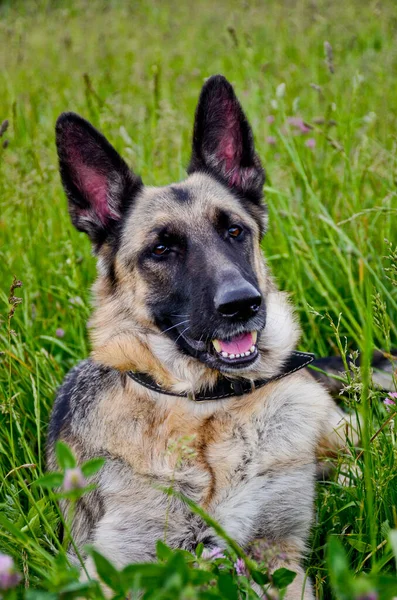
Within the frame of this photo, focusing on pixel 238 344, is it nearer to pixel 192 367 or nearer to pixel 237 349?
pixel 237 349

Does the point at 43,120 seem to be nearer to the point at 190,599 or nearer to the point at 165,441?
the point at 165,441

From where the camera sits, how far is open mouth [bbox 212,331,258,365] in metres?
2.44

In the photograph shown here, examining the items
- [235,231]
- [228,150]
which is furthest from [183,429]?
[228,150]

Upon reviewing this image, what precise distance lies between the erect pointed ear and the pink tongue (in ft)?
2.78

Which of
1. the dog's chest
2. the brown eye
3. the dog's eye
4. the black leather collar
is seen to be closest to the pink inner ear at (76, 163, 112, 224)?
the dog's eye

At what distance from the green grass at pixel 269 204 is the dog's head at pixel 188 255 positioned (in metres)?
0.35

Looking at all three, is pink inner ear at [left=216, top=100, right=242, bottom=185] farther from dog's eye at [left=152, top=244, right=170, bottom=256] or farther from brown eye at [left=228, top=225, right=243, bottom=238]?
dog's eye at [left=152, top=244, right=170, bottom=256]

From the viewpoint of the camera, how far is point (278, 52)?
19.7 ft

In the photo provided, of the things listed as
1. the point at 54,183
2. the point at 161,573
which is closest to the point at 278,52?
the point at 54,183

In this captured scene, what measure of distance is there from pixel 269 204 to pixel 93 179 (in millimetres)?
1413

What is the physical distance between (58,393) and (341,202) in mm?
2204

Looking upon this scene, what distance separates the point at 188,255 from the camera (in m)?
2.63

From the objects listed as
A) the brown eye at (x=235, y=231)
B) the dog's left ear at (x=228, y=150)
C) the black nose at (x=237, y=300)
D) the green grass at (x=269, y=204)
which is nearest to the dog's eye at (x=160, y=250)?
the brown eye at (x=235, y=231)

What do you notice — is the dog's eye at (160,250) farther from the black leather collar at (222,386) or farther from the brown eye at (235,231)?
the black leather collar at (222,386)
